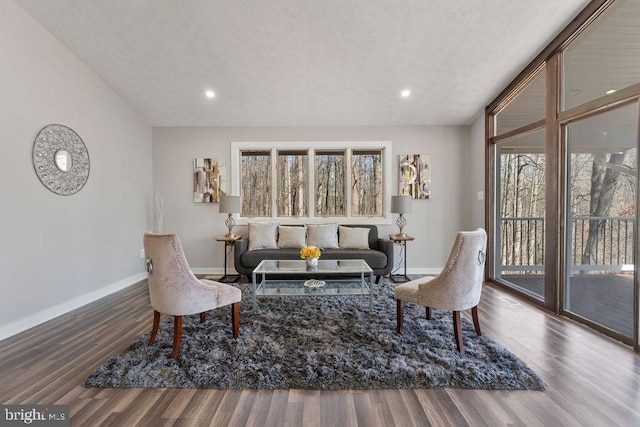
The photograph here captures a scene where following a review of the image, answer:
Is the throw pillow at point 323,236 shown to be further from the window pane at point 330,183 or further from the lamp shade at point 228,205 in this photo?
the lamp shade at point 228,205

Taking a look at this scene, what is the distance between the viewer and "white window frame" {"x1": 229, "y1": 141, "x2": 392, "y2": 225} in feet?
15.4

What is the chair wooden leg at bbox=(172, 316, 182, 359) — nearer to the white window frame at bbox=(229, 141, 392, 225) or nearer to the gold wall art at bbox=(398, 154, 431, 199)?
the white window frame at bbox=(229, 141, 392, 225)

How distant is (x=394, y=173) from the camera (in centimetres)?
470

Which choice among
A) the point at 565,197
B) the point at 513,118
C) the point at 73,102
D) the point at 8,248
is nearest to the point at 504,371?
the point at 565,197

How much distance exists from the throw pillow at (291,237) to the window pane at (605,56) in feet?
11.7

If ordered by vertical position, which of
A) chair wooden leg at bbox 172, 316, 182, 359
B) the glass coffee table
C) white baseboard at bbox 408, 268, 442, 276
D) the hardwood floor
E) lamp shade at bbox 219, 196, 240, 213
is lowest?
the hardwood floor

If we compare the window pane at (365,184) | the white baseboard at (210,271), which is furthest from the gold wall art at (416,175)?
the white baseboard at (210,271)

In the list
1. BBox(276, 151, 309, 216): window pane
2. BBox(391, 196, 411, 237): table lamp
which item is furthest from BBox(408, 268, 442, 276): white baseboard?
BBox(276, 151, 309, 216): window pane

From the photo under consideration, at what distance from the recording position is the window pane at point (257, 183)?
15.9 ft

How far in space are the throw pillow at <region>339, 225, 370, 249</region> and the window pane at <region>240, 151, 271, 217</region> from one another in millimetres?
1406

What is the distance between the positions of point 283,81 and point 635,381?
4.21 m

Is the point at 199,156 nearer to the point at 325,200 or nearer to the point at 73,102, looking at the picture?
the point at 73,102

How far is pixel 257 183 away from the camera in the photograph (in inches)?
192

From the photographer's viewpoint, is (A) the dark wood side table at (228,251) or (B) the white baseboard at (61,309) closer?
(B) the white baseboard at (61,309)
